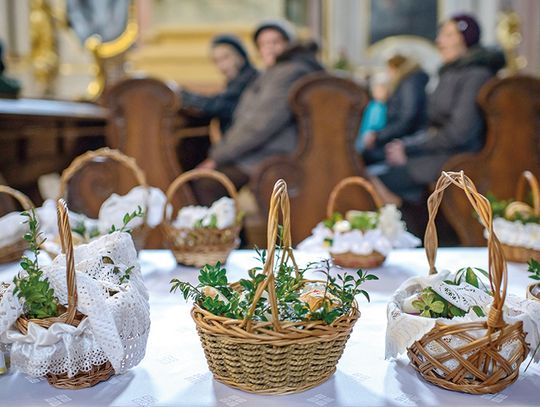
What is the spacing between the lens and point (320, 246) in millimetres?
2209

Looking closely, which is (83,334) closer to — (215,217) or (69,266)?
(69,266)

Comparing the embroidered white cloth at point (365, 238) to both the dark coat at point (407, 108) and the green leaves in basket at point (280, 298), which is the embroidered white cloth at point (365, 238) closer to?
the green leaves in basket at point (280, 298)

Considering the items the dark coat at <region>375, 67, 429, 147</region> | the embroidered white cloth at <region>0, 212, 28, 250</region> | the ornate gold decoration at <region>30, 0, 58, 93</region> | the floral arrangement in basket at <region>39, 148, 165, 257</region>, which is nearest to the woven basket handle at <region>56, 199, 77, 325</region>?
the floral arrangement in basket at <region>39, 148, 165, 257</region>

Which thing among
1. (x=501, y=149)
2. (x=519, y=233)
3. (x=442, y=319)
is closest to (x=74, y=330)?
(x=442, y=319)

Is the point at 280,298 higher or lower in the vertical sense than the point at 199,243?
higher

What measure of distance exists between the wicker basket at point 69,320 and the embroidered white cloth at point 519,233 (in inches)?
49.2

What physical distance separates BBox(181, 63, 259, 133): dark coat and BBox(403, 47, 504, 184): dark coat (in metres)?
1.36

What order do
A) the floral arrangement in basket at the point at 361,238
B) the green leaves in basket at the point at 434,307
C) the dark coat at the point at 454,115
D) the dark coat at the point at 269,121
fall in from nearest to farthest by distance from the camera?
the green leaves in basket at the point at 434,307
the floral arrangement in basket at the point at 361,238
the dark coat at the point at 454,115
the dark coat at the point at 269,121

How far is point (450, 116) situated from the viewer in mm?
4074

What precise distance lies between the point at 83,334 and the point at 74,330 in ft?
0.08

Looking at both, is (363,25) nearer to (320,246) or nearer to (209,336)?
(320,246)

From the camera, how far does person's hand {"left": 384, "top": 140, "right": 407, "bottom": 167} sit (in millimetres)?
4320

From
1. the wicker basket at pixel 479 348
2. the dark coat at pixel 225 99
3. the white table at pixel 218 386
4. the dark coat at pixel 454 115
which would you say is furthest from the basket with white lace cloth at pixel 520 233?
the dark coat at pixel 225 99

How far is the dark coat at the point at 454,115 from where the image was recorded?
399 centimetres
